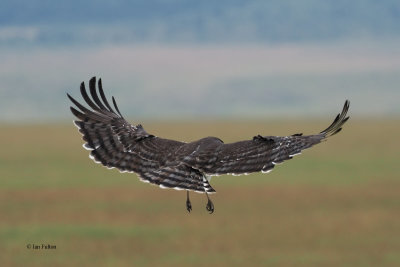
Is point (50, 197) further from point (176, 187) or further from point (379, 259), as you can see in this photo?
point (176, 187)

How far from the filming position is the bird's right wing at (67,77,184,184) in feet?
44.5

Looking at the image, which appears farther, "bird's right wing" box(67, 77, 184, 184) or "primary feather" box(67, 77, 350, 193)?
"bird's right wing" box(67, 77, 184, 184)

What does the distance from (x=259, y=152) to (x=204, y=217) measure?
50.7m

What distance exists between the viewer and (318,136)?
1420 centimetres

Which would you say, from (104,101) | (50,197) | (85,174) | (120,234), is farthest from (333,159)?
(104,101)

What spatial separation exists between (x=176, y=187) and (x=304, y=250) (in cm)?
4267

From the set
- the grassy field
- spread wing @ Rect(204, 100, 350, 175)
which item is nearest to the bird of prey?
spread wing @ Rect(204, 100, 350, 175)

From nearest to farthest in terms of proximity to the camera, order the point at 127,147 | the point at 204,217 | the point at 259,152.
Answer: the point at 259,152
the point at 127,147
the point at 204,217

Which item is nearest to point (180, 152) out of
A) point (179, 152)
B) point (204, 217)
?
point (179, 152)

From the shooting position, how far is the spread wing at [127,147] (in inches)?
500

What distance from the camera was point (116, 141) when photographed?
14.5 metres

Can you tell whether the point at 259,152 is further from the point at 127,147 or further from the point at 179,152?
the point at 127,147

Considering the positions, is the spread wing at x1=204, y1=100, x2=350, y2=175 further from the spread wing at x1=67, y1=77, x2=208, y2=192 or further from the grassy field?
the grassy field

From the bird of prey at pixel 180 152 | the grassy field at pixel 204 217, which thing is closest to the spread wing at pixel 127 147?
the bird of prey at pixel 180 152
